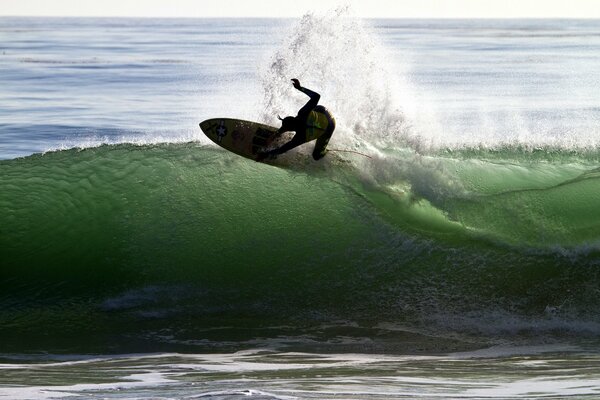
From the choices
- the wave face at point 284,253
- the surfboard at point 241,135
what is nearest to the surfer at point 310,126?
the surfboard at point 241,135

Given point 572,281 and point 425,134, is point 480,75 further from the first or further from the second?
point 572,281

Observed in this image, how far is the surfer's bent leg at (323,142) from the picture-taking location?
11.1 metres

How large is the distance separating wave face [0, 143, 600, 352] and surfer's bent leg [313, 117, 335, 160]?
0.71ft

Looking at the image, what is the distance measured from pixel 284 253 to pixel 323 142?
1.34m

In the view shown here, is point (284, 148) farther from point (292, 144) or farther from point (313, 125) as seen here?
point (313, 125)

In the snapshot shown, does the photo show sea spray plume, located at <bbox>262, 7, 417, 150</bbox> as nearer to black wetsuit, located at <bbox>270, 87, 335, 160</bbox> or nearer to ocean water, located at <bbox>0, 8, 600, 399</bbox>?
ocean water, located at <bbox>0, 8, 600, 399</bbox>

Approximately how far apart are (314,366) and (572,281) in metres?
3.19

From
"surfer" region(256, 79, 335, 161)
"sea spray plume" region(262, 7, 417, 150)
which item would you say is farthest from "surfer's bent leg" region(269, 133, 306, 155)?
"sea spray plume" region(262, 7, 417, 150)

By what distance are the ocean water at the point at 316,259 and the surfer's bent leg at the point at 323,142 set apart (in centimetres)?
21

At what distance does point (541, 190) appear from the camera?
38.4 feet

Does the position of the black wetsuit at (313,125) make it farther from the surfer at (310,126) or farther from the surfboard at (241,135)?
the surfboard at (241,135)

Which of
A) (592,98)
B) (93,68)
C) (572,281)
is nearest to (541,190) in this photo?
(572,281)

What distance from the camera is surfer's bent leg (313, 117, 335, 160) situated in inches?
438

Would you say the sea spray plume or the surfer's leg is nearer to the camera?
the surfer's leg
